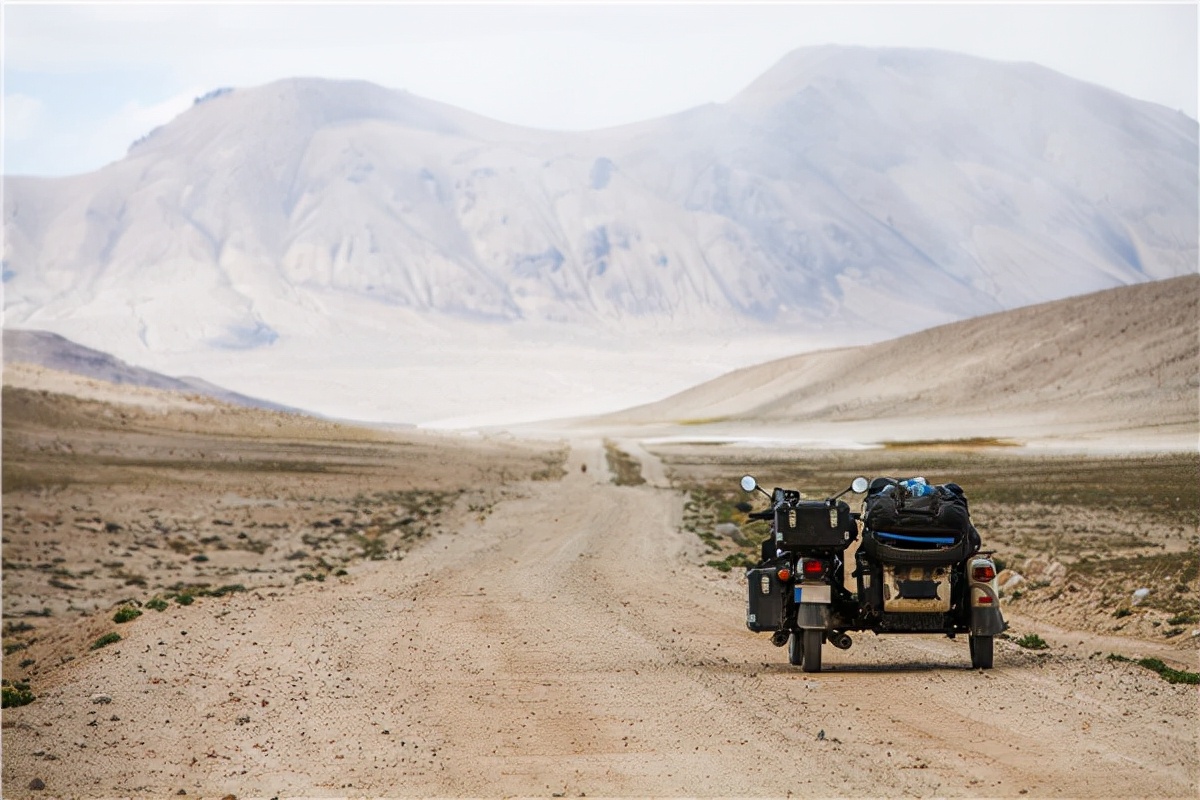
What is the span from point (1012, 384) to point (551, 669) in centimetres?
10025

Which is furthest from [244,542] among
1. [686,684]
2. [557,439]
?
[557,439]

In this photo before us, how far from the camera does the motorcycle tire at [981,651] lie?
40.4 feet

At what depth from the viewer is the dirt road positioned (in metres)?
9.20

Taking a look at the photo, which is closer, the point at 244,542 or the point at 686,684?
the point at 686,684

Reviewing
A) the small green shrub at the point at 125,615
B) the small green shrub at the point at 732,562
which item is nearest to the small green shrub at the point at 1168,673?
the small green shrub at the point at 732,562

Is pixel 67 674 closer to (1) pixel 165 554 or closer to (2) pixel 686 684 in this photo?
(2) pixel 686 684

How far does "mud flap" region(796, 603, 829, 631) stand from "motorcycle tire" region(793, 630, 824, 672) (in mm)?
166

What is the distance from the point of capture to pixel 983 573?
466 inches

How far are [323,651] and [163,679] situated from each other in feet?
5.52

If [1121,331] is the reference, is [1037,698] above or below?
below

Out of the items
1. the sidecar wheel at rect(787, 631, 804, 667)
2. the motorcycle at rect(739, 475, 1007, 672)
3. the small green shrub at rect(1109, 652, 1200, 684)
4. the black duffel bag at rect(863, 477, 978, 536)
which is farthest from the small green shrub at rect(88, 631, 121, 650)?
the small green shrub at rect(1109, 652, 1200, 684)

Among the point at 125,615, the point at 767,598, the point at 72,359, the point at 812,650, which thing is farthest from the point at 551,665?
the point at 72,359

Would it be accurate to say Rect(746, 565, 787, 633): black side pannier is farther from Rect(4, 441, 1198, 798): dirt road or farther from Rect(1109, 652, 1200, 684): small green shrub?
Rect(1109, 652, 1200, 684): small green shrub

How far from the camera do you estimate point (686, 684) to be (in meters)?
12.1
